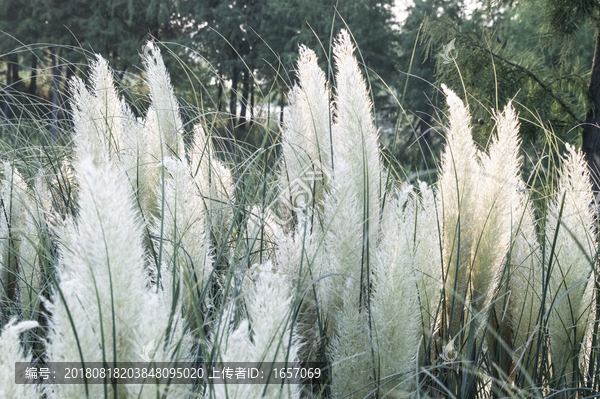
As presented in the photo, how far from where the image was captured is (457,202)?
1.19 metres

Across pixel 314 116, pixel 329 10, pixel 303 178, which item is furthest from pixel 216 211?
pixel 329 10

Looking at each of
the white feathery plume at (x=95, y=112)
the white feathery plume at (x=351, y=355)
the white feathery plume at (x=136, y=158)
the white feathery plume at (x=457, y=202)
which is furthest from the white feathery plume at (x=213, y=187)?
the white feathery plume at (x=457, y=202)

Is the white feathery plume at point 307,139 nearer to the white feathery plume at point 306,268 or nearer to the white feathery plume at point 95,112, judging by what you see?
the white feathery plume at point 306,268

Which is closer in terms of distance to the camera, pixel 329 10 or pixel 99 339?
pixel 99 339

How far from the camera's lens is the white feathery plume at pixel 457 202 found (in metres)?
1.17

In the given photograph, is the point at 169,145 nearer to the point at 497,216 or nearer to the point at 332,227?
the point at 332,227

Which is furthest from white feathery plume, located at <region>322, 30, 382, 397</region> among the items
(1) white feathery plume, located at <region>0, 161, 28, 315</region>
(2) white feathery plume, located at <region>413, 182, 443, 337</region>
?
(1) white feathery plume, located at <region>0, 161, 28, 315</region>

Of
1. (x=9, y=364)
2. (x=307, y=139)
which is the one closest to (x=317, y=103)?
(x=307, y=139)

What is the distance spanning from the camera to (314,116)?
4.66 ft

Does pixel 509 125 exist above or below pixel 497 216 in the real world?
above

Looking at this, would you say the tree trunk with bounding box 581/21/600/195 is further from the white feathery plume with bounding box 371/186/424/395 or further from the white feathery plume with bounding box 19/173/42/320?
the white feathery plume with bounding box 19/173/42/320

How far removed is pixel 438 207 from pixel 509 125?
285mm
